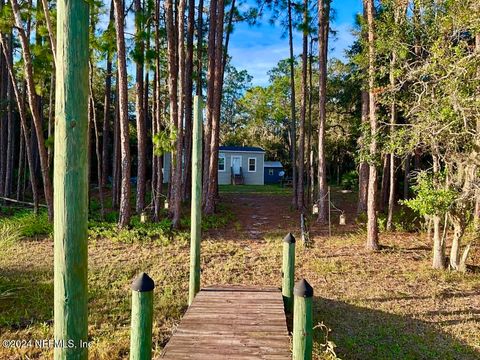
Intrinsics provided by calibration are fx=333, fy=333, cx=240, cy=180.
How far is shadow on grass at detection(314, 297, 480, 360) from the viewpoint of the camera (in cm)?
408

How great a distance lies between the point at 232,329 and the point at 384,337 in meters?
2.25

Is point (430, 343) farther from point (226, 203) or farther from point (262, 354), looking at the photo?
point (226, 203)

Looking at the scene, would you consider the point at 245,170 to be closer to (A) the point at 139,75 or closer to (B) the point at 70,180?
(A) the point at 139,75

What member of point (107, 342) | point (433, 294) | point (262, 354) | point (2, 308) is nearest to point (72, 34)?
point (262, 354)

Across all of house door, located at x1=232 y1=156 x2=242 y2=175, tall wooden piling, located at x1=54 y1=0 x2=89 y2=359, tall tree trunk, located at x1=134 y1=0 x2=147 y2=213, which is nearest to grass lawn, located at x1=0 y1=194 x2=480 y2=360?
tall tree trunk, located at x1=134 y1=0 x2=147 y2=213

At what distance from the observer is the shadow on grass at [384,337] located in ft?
13.4

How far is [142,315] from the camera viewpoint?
238 cm

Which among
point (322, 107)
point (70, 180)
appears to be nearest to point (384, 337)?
point (70, 180)

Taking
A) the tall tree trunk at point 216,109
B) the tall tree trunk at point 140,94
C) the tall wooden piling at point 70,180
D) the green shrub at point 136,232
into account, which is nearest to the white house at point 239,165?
the tall tree trunk at point 216,109

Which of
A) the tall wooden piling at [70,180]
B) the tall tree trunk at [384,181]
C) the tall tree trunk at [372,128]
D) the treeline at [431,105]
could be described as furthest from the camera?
the tall tree trunk at [384,181]

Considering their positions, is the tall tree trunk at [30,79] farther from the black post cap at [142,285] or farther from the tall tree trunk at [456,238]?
the tall tree trunk at [456,238]

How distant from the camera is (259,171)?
2741 centimetres

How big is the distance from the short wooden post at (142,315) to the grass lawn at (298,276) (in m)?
1.88

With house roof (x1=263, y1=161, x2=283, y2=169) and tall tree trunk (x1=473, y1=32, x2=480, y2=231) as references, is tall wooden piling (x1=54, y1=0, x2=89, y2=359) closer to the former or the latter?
tall tree trunk (x1=473, y1=32, x2=480, y2=231)
